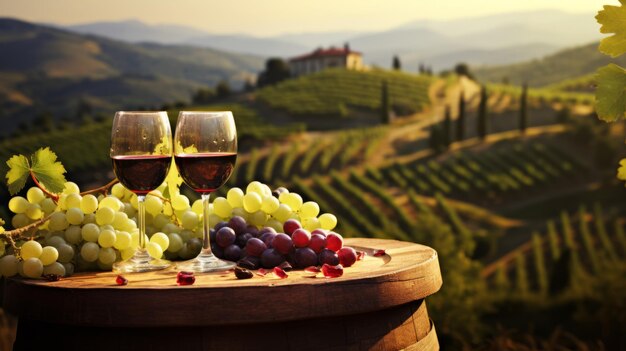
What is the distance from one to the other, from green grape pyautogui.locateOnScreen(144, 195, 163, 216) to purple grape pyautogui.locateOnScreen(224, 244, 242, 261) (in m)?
0.29

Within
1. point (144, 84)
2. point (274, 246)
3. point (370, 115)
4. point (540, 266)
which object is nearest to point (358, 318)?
point (274, 246)

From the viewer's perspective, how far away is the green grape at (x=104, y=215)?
2184 millimetres

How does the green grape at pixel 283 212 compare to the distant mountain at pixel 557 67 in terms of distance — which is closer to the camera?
the green grape at pixel 283 212

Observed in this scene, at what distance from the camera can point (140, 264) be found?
85.1 inches

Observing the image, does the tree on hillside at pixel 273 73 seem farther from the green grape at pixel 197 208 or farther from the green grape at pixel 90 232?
the green grape at pixel 90 232

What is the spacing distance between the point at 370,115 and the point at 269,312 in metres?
47.1

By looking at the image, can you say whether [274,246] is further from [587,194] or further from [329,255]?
[587,194]

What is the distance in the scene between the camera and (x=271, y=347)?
1745 millimetres

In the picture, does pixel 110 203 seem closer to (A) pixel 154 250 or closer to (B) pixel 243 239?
(A) pixel 154 250

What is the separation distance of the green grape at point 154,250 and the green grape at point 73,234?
20 cm

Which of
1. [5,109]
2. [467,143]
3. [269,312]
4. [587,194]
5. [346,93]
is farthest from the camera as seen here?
[5,109]

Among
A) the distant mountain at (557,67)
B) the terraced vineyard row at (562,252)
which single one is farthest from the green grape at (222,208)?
the distant mountain at (557,67)

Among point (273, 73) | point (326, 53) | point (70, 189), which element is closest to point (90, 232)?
point (70, 189)

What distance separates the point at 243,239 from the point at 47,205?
0.62 m
